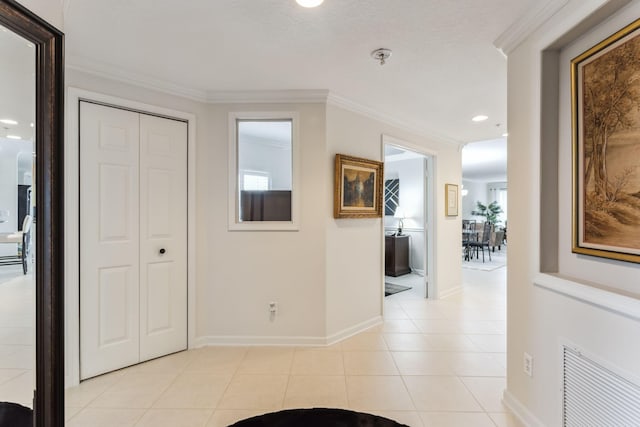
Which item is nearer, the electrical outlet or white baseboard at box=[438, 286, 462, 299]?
the electrical outlet

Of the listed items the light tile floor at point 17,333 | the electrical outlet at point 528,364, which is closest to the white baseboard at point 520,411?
the electrical outlet at point 528,364

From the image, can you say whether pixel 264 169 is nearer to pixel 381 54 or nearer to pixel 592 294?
pixel 381 54

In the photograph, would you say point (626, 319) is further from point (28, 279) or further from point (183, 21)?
point (183, 21)

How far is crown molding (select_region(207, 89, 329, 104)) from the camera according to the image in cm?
279

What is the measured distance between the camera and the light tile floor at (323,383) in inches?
73.4

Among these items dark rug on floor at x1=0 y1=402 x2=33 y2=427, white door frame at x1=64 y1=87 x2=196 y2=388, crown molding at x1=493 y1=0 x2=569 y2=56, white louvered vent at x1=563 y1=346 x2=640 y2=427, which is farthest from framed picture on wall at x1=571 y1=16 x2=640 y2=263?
white door frame at x1=64 y1=87 x2=196 y2=388

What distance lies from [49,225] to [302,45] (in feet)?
5.73

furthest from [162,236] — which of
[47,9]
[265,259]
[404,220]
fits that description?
[404,220]

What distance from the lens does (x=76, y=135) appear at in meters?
2.23

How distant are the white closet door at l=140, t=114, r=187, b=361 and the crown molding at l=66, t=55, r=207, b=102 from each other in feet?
0.86

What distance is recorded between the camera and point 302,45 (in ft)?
6.61

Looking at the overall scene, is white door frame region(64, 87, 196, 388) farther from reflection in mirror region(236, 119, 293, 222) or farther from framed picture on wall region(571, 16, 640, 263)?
framed picture on wall region(571, 16, 640, 263)

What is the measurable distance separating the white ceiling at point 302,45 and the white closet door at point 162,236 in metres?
0.49

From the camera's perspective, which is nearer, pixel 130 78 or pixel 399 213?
pixel 130 78
